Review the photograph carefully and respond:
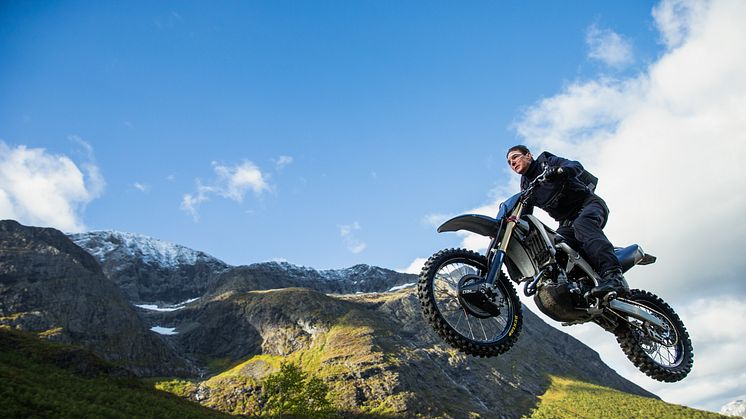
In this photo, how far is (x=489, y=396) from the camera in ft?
578

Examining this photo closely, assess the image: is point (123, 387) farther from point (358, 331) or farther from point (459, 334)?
point (459, 334)

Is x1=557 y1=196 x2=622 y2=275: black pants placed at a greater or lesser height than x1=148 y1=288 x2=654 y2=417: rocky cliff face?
greater

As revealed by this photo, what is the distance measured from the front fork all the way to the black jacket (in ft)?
1.91

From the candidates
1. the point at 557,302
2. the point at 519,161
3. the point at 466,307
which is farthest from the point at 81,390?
the point at 557,302

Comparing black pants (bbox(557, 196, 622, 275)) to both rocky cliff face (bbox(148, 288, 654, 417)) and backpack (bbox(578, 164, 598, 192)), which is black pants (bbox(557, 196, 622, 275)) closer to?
backpack (bbox(578, 164, 598, 192))

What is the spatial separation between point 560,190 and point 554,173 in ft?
2.40

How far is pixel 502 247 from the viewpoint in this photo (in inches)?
372

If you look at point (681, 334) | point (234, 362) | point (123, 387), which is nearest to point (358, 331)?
point (234, 362)

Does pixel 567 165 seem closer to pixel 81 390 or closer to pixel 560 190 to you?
pixel 560 190

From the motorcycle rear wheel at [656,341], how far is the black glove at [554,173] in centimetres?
290

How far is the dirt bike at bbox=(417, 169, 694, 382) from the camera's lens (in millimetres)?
8750

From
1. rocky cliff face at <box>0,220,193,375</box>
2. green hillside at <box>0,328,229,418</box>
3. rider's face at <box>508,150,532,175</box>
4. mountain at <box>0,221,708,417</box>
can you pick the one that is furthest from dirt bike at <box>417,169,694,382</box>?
rocky cliff face at <box>0,220,193,375</box>

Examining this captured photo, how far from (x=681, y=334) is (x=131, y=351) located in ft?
581

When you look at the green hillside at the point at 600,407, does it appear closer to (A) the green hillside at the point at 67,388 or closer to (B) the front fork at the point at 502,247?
(A) the green hillside at the point at 67,388
